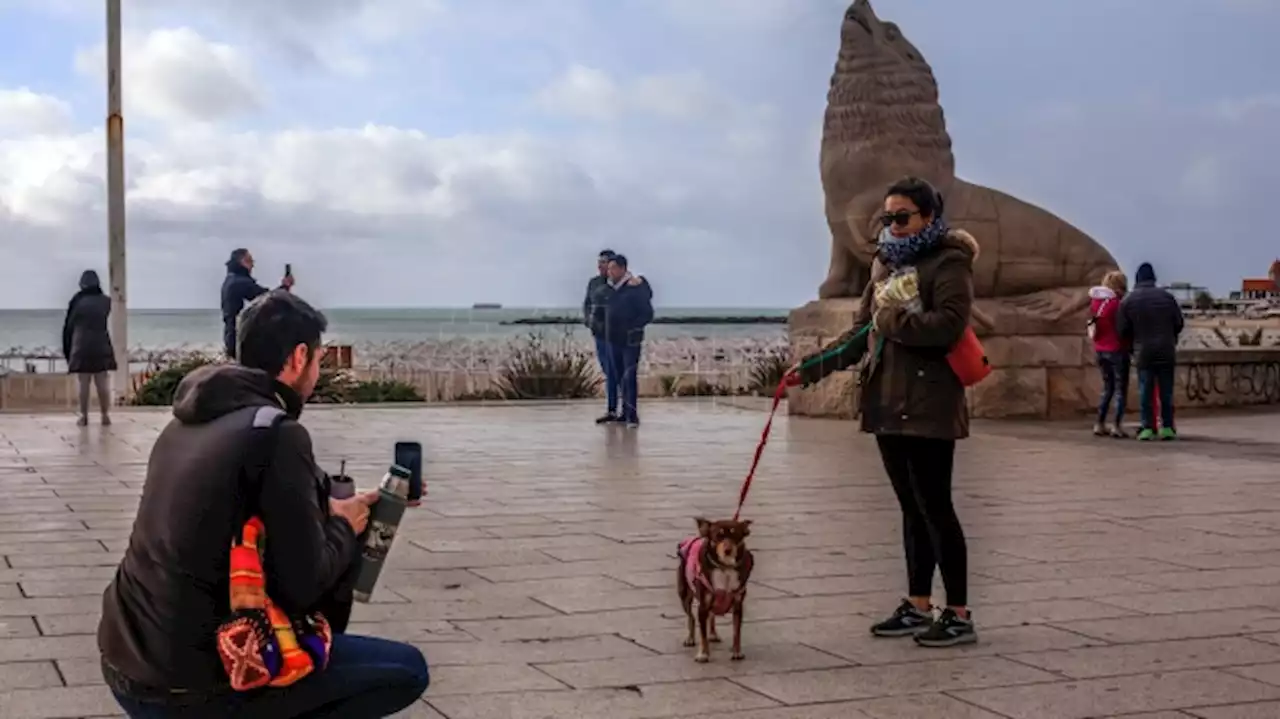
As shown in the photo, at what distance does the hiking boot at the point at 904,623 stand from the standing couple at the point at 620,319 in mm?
9769

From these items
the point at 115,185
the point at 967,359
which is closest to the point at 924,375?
the point at 967,359

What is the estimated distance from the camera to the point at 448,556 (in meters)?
7.86

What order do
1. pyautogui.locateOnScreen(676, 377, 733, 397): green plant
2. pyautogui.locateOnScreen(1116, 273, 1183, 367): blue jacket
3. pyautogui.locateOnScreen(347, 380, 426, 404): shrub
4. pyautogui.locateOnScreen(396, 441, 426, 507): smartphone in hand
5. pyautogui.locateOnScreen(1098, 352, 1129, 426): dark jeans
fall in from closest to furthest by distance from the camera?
pyautogui.locateOnScreen(396, 441, 426, 507): smartphone in hand
pyautogui.locateOnScreen(1116, 273, 1183, 367): blue jacket
pyautogui.locateOnScreen(1098, 352, 1129, 426): dark jeans
pyautogui.locateOnScreen(347, 380, 426, 404): shrub
pyautogui.locateOnScreen(676, 377, 733, 397): green plant

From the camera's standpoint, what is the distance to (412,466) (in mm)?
3547

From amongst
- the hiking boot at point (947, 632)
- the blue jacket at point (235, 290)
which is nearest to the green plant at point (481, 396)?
the blue jacket at point (235, 290)

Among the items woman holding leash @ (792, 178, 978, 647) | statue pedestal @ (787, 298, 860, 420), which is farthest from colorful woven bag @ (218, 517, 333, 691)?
statue pedestal @ (787, 298, 860, 420)

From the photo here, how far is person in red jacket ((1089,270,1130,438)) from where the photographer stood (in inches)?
558

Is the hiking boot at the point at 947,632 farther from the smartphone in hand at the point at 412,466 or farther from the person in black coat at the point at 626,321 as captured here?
the person in black coat at the point at 626,321

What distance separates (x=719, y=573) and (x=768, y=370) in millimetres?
16001

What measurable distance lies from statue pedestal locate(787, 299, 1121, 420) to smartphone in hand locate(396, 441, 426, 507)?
12132 millimetres

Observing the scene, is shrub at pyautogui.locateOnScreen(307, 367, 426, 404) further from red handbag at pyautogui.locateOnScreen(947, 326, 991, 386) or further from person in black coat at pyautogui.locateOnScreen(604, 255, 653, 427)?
red handbag at pyautogui.locateOnScreen(947, 326, 991, 386)

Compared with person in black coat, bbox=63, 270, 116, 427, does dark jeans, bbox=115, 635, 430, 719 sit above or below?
below

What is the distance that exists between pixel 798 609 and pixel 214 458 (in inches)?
147

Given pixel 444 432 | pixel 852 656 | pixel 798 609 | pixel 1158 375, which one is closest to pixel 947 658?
pixel 852 656
